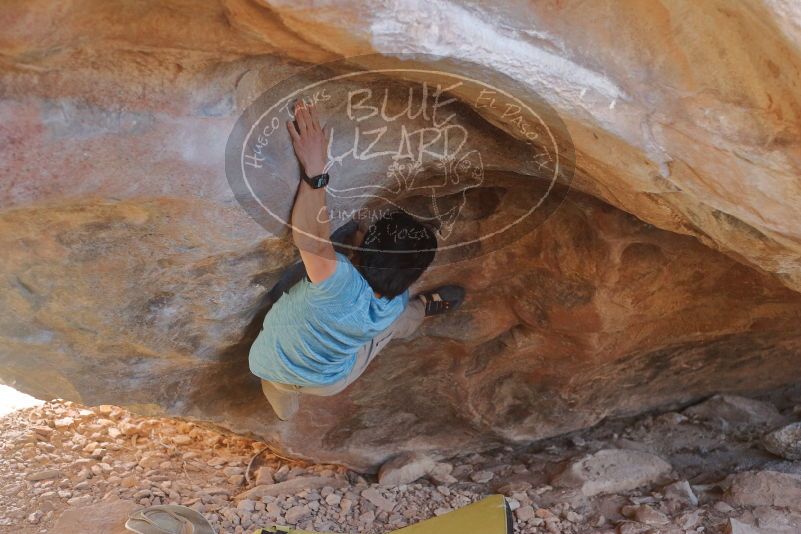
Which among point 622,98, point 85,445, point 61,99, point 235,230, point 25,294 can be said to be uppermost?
point 622,98

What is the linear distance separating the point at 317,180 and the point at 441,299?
0.76 m

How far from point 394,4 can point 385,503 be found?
165 centimetres

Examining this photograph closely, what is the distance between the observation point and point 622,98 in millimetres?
1521

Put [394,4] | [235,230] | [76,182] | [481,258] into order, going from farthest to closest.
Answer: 1. [481,258]
2. [235,230]
3. [76,182]
4. [394,4]

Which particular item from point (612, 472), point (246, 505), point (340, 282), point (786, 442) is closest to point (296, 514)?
point (246, 505)

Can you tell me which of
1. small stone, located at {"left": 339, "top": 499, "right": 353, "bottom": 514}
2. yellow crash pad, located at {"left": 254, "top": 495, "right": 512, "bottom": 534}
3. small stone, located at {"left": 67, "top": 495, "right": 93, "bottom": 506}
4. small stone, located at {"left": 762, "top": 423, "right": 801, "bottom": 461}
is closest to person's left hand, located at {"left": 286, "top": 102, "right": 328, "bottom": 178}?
yellow crash pad, located at {"left": 254, "top": 495, "right": 512, "bottom": 534}

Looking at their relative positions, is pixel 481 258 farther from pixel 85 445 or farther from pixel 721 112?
pixel 85 445

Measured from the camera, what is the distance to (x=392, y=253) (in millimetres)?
2047

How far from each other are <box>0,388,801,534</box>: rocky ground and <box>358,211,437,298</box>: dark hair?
820 mm

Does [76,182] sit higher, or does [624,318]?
[76,182]

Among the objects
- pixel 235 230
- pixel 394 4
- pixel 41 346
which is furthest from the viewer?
pixel 41 346

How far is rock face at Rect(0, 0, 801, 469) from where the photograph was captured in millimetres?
1428

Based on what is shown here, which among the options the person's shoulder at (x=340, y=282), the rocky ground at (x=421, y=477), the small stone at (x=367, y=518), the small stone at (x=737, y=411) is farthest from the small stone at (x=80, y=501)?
the small stone at (x=737, y=411)

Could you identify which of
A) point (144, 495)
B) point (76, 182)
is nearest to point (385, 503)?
point (144, 495)
